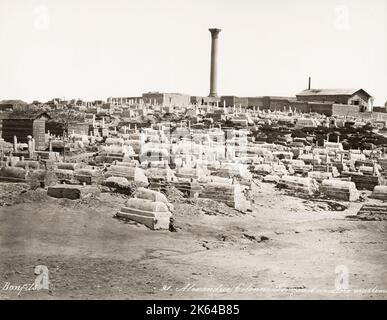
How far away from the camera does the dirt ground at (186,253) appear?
10078 millimetres

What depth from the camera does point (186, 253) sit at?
12.5m

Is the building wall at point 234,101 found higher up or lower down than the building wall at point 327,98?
lower down

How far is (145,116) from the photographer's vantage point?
132 feet

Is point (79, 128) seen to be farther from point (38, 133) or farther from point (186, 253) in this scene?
point (186, 253)

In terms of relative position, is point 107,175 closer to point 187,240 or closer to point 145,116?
point 187,240

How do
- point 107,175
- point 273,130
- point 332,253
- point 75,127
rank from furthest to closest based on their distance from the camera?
point 273,130
point 75,127
point 107,175
point 332,253

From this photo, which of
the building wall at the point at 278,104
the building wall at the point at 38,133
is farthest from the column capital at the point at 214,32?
the building wall at the point at 38,133

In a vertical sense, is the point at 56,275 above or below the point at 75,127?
below

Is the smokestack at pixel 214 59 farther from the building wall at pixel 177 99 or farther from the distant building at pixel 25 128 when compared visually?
the distant building at pixel 25 128

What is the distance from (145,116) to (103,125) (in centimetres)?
608

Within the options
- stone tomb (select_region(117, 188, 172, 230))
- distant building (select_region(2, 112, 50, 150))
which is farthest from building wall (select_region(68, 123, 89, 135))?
stone tomb (select_region(117, 188, 172, 230))
